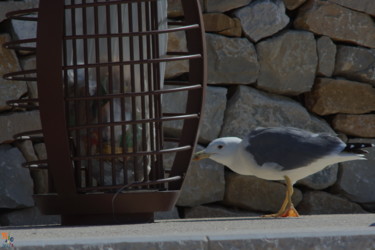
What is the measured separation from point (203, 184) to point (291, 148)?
124 cm

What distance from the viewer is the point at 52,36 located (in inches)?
97.0

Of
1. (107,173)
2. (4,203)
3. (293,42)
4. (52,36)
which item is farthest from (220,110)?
(52,36)

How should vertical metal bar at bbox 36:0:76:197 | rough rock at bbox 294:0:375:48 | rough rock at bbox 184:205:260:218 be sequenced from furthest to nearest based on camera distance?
rough rock at bbox 294:0:375:48, rough rock at bbox 184:205:260:218, vertical metal bar at bbox 36:0:76:197

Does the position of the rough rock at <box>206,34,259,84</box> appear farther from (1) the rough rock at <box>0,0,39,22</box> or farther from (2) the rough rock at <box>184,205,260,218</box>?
(1) the rough rock at <box>0,0,39,22</box>

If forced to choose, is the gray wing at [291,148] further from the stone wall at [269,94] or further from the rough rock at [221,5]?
the rough rock at [221,5]

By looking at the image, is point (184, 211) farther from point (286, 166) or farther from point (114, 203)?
point (114, 203)

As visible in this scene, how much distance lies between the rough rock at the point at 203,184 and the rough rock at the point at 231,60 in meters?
0.42

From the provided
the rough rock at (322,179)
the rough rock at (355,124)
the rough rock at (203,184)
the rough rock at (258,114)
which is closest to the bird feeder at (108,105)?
the rough rock at (203,184)

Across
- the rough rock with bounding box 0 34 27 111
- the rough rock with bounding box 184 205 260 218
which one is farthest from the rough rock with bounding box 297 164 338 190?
the rough rock with bounding box 0 34 27 111

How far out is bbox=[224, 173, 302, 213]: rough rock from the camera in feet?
14.4

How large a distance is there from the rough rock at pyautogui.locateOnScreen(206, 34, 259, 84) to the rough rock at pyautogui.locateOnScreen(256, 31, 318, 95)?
A: 0.07 meters

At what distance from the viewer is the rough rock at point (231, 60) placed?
4.34 meters

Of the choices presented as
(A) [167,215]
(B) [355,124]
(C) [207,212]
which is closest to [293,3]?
(B) [355,124]

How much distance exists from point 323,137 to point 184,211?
1.38 m
